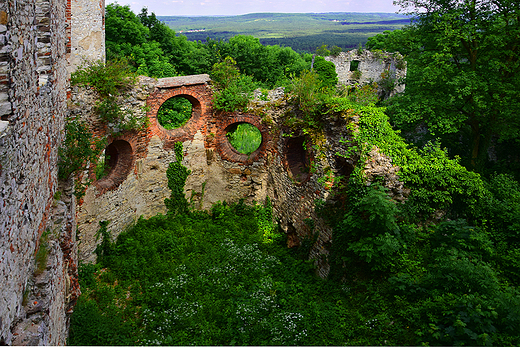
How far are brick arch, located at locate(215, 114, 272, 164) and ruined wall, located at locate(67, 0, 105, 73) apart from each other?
27.7 ft

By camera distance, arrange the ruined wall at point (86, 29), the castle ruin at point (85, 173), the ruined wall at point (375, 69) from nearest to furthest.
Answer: the castle ruin at point (85, 173) → the ruined wall at point (86, 29) → the ruined wall at point (375, 69)

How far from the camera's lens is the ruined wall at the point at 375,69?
24.7 m

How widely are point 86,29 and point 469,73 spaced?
16.4m

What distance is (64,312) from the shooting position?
20.7ft

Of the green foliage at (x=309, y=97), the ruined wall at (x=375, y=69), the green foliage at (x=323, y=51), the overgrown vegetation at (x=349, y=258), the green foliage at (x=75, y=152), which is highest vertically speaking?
the green foliage at (x=323, y=51)

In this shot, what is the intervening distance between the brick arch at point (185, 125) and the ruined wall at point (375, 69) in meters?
16.4

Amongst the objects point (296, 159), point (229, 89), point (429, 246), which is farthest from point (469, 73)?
point (229, 89)

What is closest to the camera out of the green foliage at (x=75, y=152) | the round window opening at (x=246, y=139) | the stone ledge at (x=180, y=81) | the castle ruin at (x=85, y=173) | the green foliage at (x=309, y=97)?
the castle ruin at (x=85, y=173)

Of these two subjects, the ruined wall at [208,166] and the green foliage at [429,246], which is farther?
the ruined wall at [208,166]

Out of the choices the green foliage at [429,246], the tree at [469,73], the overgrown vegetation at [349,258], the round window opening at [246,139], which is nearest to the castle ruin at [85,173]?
the overgrown vegetation at [349,258]

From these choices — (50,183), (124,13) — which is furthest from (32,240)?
(124,13)

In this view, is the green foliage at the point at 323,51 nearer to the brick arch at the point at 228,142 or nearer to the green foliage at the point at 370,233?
the brick arch at the point at 228,142

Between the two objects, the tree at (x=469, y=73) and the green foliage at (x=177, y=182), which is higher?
the tree at (x=469, y=73)

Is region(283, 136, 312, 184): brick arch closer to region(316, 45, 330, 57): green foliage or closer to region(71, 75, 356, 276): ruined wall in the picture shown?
region(71, 75, 356, 276): ruined wall
